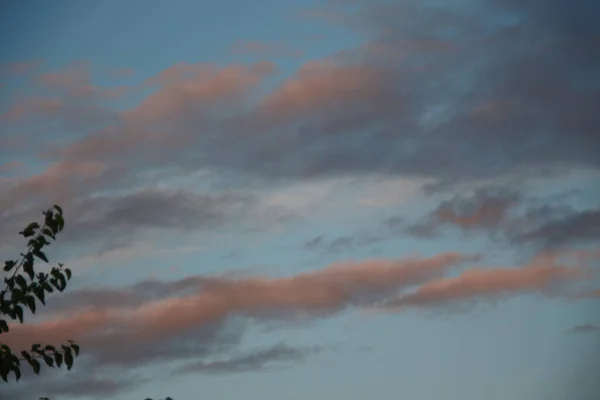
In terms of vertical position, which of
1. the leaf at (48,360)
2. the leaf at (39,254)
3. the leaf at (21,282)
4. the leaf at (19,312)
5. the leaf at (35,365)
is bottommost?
the leaf at (35,365)

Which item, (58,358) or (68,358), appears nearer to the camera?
A: (68,358)

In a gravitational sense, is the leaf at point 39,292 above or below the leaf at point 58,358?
above

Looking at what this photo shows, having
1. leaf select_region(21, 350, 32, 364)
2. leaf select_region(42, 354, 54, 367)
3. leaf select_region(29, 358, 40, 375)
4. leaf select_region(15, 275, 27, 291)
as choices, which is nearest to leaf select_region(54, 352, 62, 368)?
leaf select_region(42, 354, 54, 367)

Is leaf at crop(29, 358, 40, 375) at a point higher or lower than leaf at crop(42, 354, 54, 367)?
lower

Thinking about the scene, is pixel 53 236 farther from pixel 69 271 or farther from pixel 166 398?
pixel 166 398

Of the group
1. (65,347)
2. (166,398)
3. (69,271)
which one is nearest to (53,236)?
(69,271)

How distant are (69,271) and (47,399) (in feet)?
7.63

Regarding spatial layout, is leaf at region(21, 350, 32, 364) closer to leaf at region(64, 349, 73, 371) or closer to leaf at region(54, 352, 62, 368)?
leaf at region(54, 352, 62, 368)

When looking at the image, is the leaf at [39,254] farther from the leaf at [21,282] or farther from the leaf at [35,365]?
the leaf at [35,365]

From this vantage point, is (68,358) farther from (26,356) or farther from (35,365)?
(26,356)

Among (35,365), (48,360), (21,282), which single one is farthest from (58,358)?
(21,282)

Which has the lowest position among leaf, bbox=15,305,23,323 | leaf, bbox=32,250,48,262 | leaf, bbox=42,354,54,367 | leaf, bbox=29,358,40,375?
leaf, bbox=29,358,40,375

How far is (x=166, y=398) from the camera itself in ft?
58.7

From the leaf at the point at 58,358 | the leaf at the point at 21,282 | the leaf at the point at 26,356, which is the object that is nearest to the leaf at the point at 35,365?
the leaf at the point at 26,356
